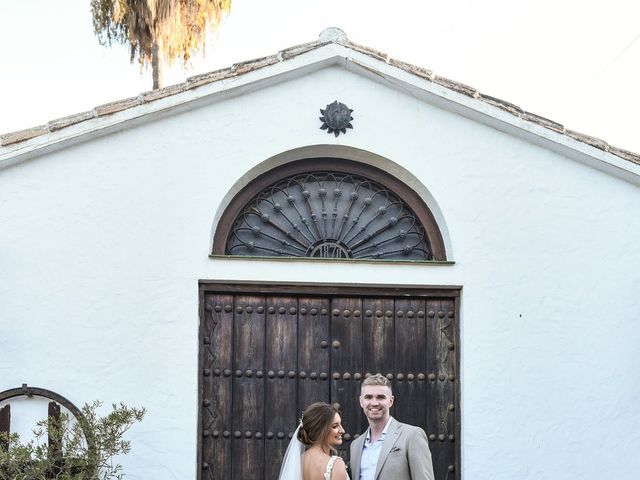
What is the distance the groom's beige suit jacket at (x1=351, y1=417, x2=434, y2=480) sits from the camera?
20.6 feet

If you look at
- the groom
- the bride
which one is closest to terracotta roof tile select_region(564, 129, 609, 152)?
the groom

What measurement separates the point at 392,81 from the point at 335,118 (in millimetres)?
559

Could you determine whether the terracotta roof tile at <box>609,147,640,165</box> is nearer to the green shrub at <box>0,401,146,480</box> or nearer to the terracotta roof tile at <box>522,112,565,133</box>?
the terracotta roof tile at <box>522,112,565,133</box>

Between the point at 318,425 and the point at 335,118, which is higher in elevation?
the point at 335,118

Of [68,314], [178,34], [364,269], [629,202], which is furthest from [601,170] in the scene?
[178,34]

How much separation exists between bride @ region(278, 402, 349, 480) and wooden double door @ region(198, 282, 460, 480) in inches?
77.9

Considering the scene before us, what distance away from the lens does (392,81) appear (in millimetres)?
8461

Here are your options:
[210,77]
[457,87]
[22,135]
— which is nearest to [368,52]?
[457,87]

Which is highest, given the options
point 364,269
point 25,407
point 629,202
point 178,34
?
point 178,34

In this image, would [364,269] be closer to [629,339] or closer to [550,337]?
[550,337]

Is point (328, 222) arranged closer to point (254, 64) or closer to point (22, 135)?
point (254, 64)

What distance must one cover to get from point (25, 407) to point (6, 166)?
187 centimetres

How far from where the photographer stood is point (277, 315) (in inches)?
330

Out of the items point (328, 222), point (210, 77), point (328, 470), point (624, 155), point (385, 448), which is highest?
point (210, 77)
